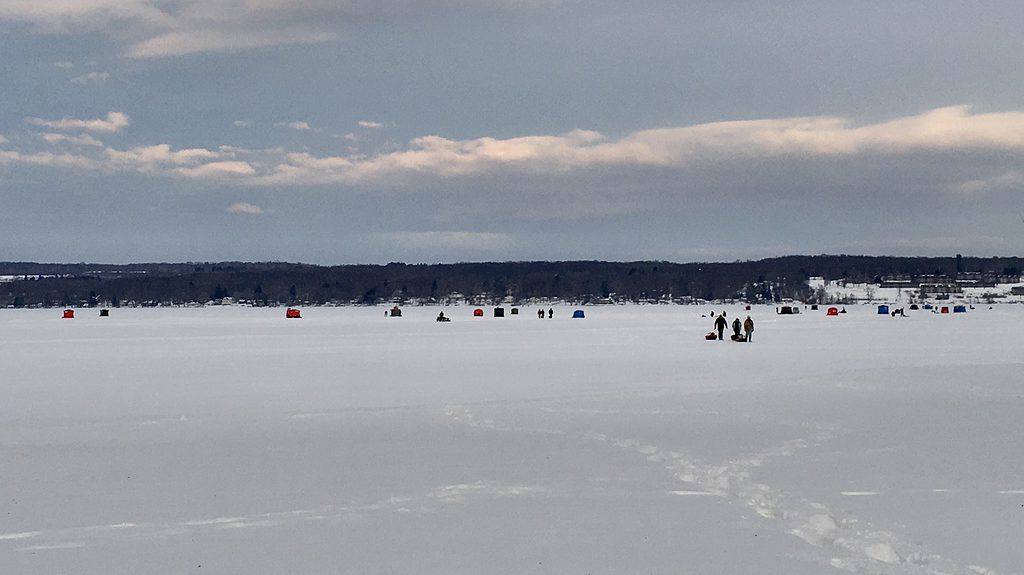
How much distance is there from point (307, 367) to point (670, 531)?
69.9ft

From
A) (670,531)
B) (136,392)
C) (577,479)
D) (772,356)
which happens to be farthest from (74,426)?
(772,356)

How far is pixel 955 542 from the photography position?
8.41 m

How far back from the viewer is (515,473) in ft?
38.6

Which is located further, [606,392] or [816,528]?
[606,392]

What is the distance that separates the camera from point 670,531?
891 centimetres

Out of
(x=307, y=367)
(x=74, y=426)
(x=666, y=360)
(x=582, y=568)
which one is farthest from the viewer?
(x=666, y=360)

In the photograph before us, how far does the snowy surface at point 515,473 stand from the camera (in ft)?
26.9

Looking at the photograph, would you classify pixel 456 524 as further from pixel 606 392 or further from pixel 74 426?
pixel 606 392

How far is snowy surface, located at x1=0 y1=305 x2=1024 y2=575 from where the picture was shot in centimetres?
820

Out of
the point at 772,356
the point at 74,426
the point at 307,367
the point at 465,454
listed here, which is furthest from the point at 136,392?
the point at 772,356

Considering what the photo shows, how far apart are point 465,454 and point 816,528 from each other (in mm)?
5224

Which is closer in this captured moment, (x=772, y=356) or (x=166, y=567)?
(x=166, y=567)

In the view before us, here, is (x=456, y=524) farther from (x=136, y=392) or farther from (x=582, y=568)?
(x=136, y=392)

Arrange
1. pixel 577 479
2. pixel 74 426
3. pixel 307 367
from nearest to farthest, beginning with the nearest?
pixel 577 479 → pixel 74 426 → pixel 307 367
